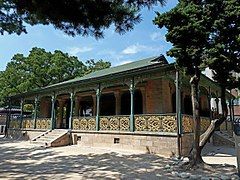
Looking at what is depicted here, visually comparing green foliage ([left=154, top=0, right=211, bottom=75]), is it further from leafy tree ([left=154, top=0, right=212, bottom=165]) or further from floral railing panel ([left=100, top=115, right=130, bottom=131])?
floral railing panel ([left=100, top=115, right=130, bottom=131])

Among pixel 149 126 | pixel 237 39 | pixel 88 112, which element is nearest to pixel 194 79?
pixel 237 39

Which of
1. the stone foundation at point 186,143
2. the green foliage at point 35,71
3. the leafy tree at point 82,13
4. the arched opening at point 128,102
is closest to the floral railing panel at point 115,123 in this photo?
the arched opening at point 128,102

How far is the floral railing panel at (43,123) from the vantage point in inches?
799

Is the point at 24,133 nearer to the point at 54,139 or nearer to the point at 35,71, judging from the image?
the point at 54,139

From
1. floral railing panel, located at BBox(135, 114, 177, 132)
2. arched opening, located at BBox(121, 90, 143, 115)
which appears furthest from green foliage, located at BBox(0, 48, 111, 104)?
floral railing panel, located at BBox(135, 114, 177, 132)

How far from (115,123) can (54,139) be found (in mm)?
4481

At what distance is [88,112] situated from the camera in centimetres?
2352

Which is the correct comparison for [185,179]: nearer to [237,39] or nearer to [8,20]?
[237,39]

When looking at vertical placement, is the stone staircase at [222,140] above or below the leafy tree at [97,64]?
below

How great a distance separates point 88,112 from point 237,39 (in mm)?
17106

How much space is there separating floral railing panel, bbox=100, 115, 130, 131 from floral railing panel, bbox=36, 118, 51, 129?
6.11 metres

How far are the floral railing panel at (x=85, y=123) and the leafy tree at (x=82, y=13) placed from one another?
34.1 ft

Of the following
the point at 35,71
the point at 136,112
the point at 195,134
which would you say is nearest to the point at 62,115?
the point at 136,112

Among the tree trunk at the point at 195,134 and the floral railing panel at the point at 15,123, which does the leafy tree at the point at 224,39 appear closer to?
the tree trunk at the point at 195,134
